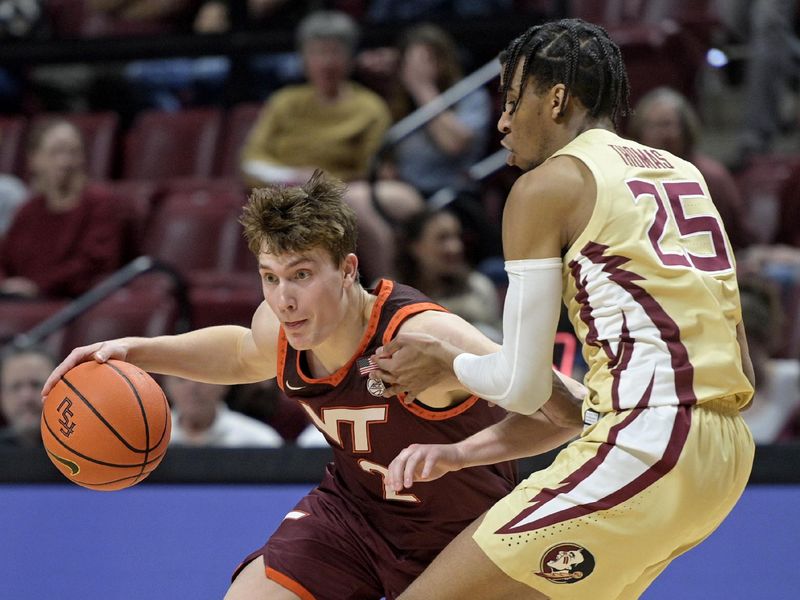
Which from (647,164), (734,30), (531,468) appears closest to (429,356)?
(647,164)

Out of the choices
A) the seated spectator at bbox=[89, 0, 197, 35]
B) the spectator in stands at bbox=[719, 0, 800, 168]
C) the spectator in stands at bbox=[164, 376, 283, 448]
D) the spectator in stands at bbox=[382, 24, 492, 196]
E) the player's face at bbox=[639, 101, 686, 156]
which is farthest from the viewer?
the seated spectator at bbox=[89, 0, 197, 35]

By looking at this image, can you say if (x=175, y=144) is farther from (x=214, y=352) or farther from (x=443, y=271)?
(x=214, y=352)

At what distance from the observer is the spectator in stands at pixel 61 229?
638 cm

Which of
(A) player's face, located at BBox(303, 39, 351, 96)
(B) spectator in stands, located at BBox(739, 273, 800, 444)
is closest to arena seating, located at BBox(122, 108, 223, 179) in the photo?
(A) player's face, located at BBox(303, 39, 351, 96)

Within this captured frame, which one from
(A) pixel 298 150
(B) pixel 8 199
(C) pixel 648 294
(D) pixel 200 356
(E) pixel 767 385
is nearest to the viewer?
(C) pixel 648 294

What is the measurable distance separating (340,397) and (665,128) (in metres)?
2.85

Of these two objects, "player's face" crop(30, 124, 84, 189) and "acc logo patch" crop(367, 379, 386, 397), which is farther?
"player's face" crop(30, 124, 84, 189)

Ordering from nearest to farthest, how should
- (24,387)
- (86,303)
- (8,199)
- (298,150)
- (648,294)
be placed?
(648,294) < (24,387) < (86,303) < (298,150) < (8,199)

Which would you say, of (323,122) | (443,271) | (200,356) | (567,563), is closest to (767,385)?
(443,271)

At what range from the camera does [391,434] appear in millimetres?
2988

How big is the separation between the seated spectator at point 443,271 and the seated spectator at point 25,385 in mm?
1574

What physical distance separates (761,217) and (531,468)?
2.32 metres

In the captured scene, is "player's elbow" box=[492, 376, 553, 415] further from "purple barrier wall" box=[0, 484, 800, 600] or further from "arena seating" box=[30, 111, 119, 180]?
"arena seating" box=[30, 111, 119, 180]

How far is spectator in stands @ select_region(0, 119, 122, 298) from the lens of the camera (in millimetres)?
6383
